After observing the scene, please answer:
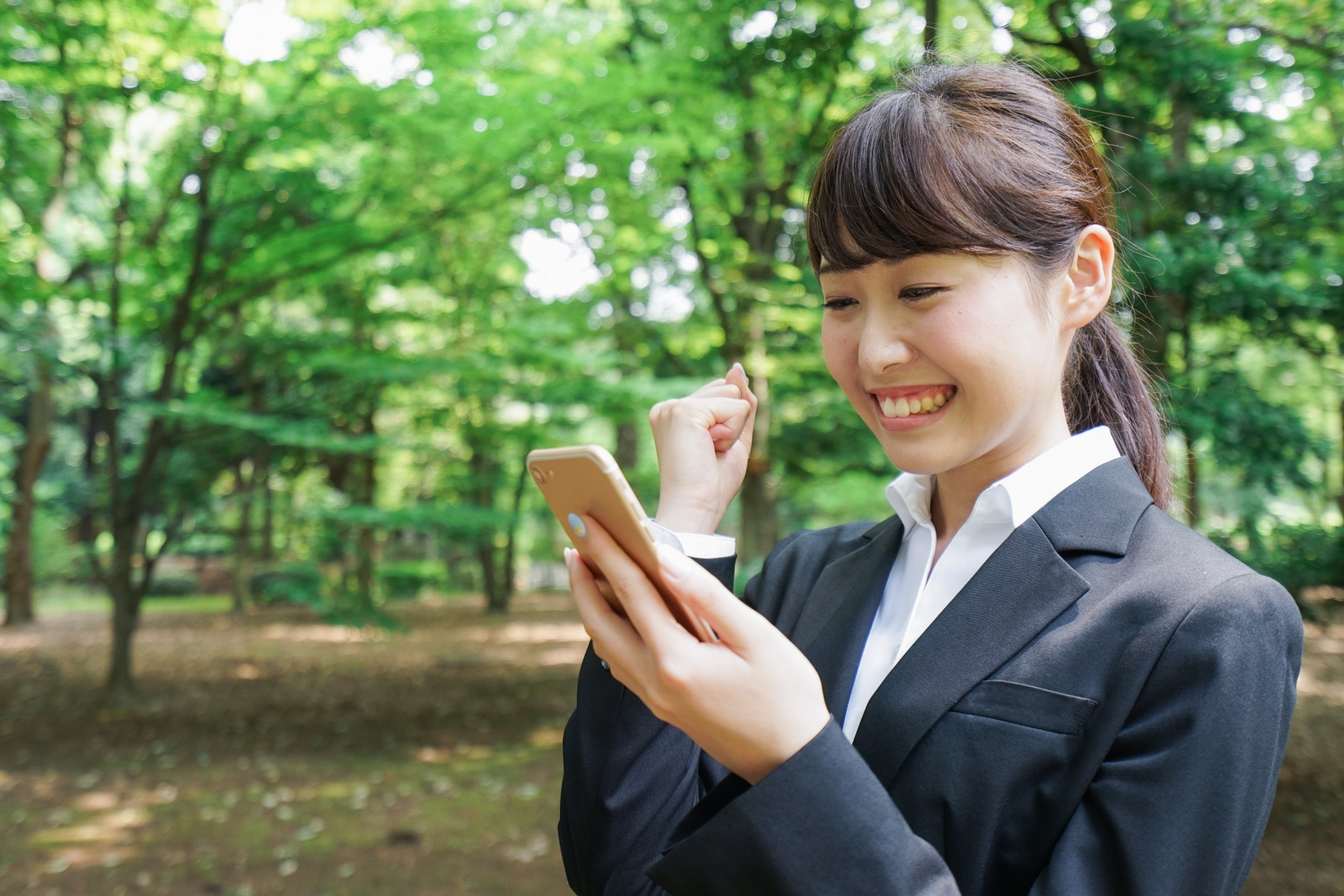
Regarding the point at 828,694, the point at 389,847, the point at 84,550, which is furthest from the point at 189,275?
the point at 828,694

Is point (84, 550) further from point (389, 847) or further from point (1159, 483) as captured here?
point (1159, 483)

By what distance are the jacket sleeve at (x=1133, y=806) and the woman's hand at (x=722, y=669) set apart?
32 millimetres

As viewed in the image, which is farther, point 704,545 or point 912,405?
point 704,545

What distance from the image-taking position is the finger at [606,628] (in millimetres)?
1007

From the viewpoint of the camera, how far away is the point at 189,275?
25.9 ft

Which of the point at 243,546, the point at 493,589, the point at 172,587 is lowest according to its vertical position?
the point at 172,587

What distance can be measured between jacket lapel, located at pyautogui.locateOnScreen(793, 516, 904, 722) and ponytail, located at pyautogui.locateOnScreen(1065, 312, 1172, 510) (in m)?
0.34

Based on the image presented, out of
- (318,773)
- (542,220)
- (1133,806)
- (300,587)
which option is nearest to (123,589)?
(300,587)

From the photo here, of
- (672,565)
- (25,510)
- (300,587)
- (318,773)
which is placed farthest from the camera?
(25,510)

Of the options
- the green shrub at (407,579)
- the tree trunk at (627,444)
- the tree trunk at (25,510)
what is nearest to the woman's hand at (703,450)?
the tree trunk at (627,444)

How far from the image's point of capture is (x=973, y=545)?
4.27 ft

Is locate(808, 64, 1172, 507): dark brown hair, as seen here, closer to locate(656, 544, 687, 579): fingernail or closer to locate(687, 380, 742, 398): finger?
locate(687, 380, 742, 398): finger

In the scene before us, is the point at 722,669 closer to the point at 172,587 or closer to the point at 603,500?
the point at 603,500

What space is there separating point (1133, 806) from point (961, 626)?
0.89ft
